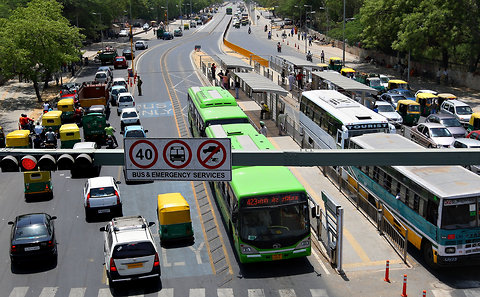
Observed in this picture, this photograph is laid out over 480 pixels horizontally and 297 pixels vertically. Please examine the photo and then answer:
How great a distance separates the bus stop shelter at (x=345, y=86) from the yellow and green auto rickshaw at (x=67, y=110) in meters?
19.8

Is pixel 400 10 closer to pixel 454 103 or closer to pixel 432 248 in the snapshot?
pixel 454 103

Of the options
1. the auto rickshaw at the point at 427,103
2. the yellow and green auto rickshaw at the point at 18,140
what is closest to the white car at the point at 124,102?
the yellow and green auto rickshaw at the point at 18,140

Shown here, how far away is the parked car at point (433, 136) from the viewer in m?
33.6

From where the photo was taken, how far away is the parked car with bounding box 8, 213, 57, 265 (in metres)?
20.6

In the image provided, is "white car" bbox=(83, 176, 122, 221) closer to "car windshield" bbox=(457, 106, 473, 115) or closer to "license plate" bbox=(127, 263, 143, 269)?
"license plate" bbox=(127, 263, 143, 269)

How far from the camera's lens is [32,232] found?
2106 centimetres

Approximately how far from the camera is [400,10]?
64875 mm

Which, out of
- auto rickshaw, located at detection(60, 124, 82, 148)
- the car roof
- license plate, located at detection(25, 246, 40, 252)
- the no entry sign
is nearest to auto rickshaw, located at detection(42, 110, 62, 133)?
auto rickshaw, located at detection(60, 124, 82, 148)

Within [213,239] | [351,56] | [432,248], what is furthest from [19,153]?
[351,56]

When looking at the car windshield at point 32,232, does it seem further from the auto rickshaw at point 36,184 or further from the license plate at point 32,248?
the auto rickshaw at point 36,184

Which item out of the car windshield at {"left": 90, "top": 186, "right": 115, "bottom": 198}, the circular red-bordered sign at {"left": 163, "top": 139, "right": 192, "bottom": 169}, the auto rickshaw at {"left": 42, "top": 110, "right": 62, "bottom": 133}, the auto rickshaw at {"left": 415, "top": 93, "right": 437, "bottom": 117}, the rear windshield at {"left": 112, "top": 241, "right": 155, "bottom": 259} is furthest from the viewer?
the auto rickshaw at {"left": 415, "top": 93, "right": 437, "bottom": 117}

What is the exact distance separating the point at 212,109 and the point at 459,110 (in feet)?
62.2

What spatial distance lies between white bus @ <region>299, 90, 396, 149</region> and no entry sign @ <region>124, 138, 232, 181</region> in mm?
17122

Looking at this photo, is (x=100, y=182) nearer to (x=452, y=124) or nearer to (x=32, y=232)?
(x=32, y=232)
